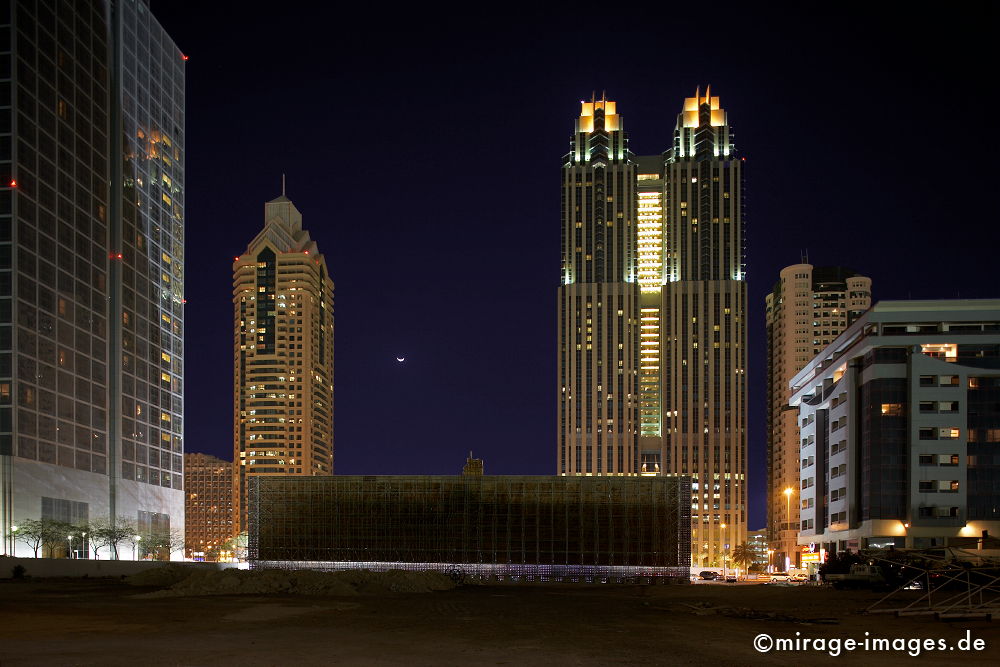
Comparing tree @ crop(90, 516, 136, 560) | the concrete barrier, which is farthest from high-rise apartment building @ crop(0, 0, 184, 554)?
the concrete barrier

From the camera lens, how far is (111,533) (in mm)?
110938

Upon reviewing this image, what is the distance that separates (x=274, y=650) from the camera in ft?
92.1

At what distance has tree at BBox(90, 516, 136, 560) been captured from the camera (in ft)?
364

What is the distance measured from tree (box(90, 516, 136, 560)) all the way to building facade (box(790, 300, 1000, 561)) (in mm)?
85274

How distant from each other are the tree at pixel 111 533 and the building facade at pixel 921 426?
280ft

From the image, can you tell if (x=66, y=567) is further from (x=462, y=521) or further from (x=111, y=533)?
(x=462, y=521)

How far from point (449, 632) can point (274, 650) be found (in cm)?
787

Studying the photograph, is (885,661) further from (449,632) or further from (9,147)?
(9,147)

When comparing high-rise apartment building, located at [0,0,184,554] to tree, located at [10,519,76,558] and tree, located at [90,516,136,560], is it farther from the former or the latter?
tree, located at [90,516,136,560]

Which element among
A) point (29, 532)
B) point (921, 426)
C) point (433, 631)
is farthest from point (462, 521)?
point (433, 631)

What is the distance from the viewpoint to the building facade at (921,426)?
352 feet

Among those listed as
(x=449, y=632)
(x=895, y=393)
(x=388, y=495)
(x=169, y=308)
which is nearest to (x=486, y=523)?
(x=388, y=495)

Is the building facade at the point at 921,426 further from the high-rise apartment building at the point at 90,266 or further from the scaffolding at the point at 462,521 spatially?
the high-rise apartment building at the point at 90,266

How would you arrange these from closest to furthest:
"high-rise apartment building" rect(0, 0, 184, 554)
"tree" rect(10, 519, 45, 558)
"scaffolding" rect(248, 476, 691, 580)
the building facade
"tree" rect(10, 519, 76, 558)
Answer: "tree" rect(10, 519, 45, 558), "tree" rect(10, 519, 76, 558), "high-rise apartment building" rect(0, 0, 184, 554), the building facade, "scaffolding" rect(248, 476, 691, 580)
